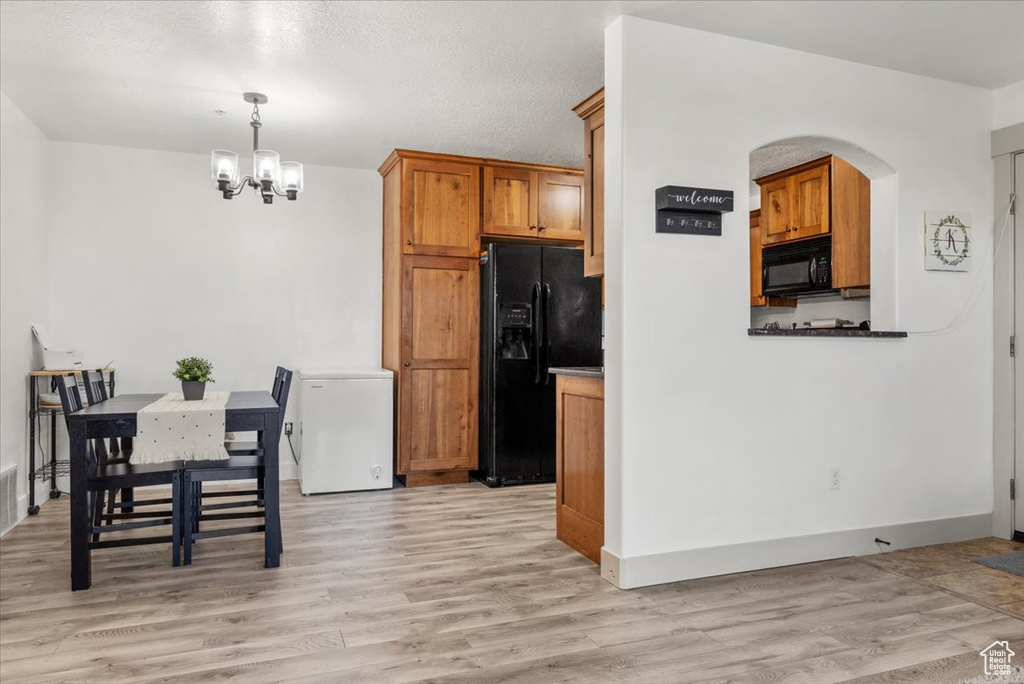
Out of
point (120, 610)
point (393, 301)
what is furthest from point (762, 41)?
point (120, 610)

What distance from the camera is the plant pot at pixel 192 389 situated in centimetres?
355

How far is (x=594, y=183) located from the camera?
3562 millimetres

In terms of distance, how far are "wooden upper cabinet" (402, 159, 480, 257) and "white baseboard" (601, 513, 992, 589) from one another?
9.43ft

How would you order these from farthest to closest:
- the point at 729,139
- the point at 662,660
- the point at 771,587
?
the point at 729,139 → the point at 771,587 → the point at 662,660

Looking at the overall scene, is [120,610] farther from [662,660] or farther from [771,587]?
[771,587]

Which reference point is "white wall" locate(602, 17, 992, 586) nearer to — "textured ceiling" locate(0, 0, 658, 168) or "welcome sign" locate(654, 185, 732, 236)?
"welcome sign" locate(654, 185, 732, 236)

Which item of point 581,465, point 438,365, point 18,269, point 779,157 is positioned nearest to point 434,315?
point 438,365

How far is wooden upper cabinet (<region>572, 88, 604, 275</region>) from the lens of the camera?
348 centimetres

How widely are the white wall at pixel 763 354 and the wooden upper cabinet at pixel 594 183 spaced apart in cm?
34

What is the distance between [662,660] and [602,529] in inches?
38.0

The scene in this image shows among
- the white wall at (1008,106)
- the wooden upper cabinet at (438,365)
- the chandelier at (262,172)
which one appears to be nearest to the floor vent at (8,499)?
the chandelier at (262,172)

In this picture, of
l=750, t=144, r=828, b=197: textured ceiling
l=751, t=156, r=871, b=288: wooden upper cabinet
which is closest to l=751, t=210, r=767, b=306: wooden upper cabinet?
l=751, t=156, r=871, b=288: wooden upper cabinet

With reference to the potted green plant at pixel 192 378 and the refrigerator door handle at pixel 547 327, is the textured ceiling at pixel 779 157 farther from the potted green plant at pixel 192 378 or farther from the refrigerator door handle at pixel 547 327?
the potted green plant at pixel 192 378

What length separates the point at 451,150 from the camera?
508cm
